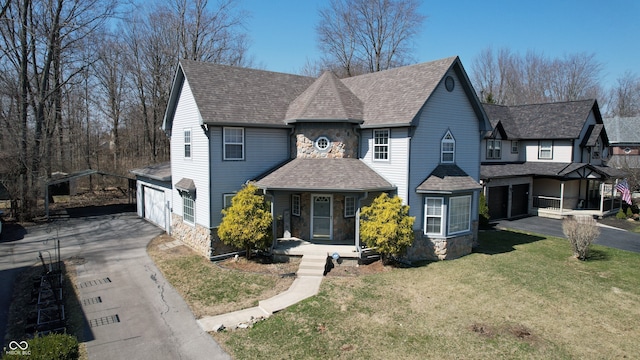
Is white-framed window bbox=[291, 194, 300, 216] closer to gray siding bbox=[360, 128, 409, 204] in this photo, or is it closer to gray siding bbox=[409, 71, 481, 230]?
gray siding bbox=[360, 128, 409, 204]

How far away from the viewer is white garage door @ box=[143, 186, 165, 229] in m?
21.7

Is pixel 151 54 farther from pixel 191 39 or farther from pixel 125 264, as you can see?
pixel 125 264

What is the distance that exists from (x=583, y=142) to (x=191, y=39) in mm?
34597

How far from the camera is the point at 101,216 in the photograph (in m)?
25.3

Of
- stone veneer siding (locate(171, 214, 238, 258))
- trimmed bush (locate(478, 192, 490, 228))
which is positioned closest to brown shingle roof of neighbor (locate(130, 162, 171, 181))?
stone veneer siding (locate(171, 214, 238, 258))

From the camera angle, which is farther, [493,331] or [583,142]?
[583,142]

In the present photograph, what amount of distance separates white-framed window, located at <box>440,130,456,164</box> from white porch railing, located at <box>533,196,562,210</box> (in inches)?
558

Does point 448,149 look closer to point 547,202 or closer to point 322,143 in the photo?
point 322,143

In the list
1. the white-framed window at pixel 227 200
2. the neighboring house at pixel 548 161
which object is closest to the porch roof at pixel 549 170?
the neighboring house at pixel 548 161

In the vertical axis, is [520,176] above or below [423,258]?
above

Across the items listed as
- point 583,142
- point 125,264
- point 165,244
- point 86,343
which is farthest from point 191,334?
point 583,142

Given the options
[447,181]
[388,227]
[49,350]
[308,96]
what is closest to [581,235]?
[447,181]

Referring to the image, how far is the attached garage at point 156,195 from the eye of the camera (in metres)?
20.4

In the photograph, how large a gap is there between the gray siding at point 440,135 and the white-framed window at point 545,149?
12.8m
